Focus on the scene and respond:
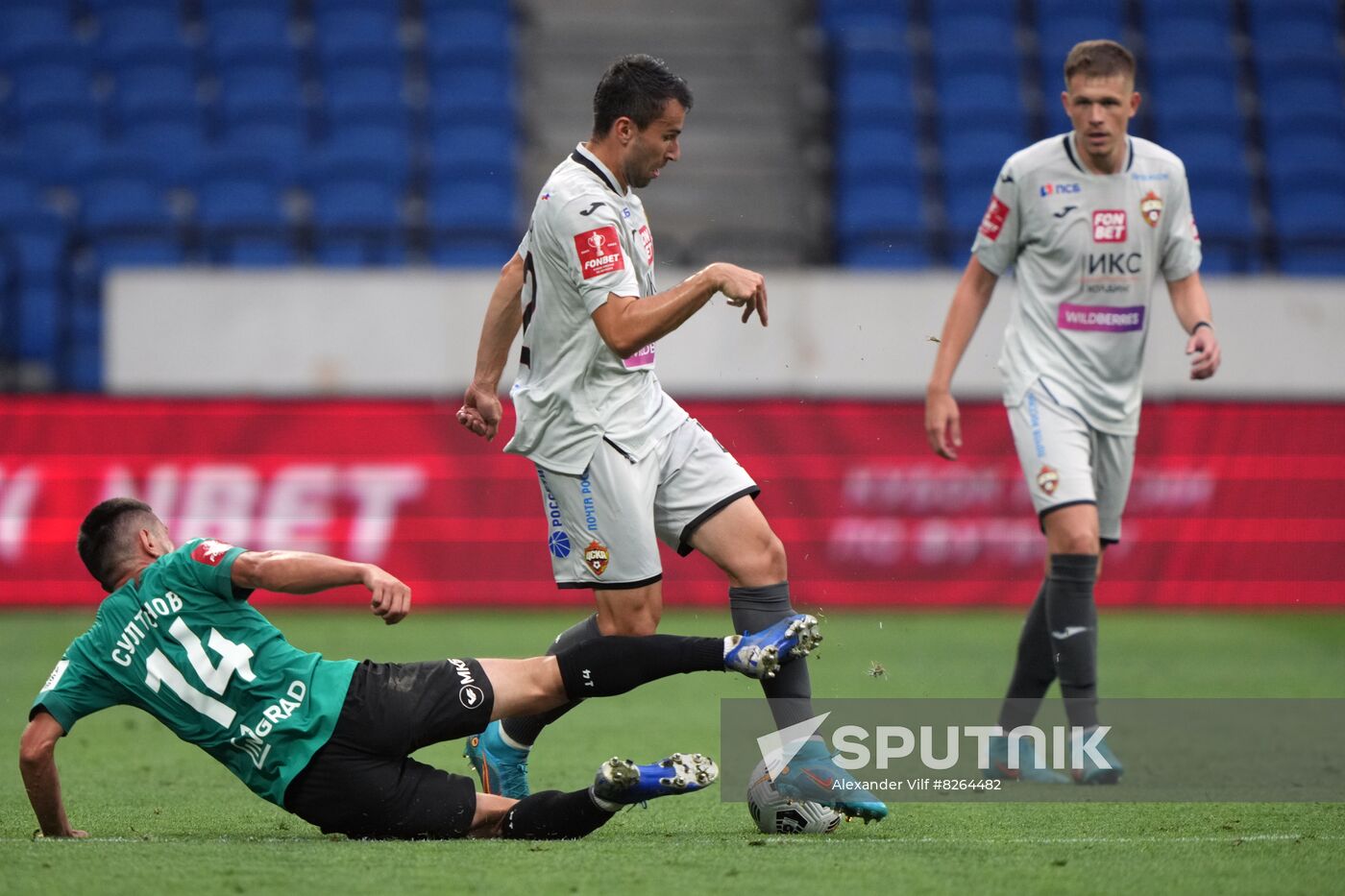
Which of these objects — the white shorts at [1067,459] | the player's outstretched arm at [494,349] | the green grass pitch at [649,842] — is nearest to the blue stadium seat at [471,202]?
the green grass pitch at [649,842]

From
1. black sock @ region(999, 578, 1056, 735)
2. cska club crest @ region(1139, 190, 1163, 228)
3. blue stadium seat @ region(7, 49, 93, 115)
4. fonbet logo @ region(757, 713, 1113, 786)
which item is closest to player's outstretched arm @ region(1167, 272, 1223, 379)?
cska club crest @ region(1139, 190, 1163, 228)

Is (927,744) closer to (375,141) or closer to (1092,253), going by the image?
(1092,253)

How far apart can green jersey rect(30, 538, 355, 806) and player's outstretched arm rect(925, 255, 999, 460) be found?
87.6 inches

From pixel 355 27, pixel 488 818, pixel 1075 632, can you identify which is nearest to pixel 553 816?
pixel 488 818

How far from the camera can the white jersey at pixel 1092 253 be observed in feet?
20.1

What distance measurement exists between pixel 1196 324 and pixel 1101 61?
36.9 inches

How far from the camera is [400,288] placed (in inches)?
502

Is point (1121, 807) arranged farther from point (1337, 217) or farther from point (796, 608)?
point (1337, 217)

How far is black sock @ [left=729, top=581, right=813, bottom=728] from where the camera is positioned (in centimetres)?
510

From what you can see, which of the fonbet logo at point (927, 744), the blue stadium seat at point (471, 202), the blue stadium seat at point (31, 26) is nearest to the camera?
the fonbet logo at point (927, 744)

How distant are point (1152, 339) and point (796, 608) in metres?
7.85

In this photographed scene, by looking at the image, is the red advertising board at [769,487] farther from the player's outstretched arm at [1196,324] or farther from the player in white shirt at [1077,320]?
the player's outstretched arm at [1196,324]

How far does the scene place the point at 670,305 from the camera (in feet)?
15.8

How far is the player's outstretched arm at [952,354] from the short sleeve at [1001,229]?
42 millimetres
